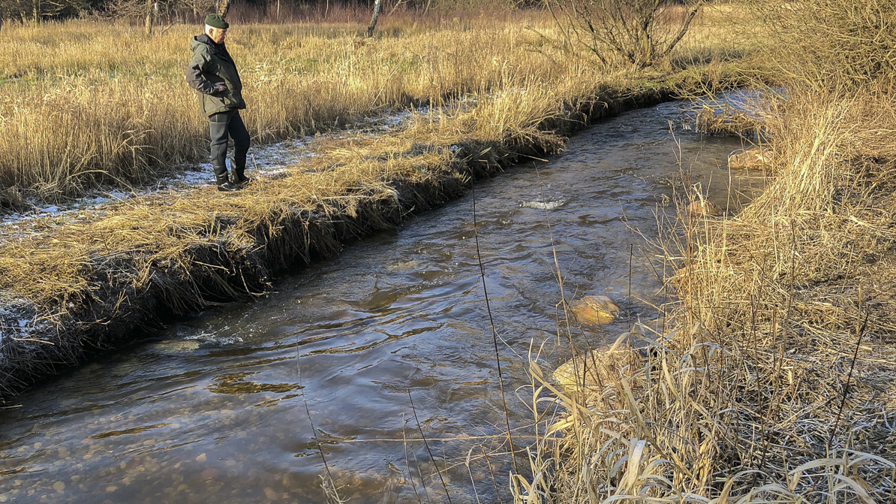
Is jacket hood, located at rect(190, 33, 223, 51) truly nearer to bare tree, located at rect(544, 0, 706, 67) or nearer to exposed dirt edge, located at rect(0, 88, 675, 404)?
exposed dirt edge, located at rect(0, 88, 675, 404)

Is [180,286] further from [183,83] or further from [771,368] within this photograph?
[183,83]

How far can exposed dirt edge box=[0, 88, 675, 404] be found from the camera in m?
4.07

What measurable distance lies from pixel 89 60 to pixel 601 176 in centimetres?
1146

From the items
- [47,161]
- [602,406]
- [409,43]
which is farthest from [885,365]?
[409,43]

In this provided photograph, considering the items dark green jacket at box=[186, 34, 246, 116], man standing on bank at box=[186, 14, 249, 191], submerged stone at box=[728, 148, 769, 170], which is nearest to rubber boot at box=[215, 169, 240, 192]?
man standing on bank at box=[186, 14, 249, 191]

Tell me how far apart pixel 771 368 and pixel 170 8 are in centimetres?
2635

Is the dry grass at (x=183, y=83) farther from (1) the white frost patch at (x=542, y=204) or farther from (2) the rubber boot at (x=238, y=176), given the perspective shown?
(1) the white frost patch at (x=542, y=204)

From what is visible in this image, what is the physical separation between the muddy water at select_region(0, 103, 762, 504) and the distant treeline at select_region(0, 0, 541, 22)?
15198 millimetres

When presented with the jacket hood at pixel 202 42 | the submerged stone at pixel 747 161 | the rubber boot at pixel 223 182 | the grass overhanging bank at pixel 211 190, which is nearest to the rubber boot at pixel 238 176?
the rubber boot at pixel 223 182

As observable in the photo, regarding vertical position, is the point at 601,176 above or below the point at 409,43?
below

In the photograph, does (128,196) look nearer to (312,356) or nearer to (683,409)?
(312,356)

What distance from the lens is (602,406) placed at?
106 inches

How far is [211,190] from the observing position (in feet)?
21.4

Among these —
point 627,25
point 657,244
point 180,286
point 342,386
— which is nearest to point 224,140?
point 180,286
